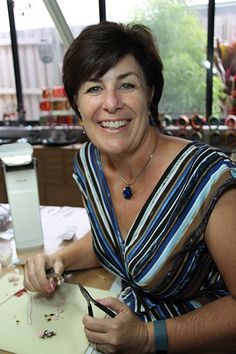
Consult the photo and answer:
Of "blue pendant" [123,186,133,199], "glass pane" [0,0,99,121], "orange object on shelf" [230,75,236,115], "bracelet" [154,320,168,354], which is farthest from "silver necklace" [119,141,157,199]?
"glass pane" [0,0,99,121]

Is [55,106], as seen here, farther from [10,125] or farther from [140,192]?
[140,192]

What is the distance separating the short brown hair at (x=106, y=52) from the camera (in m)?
0.91

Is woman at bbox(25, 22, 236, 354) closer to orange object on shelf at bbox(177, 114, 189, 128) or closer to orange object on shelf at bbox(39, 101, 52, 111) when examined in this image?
orange object on shelf at bbox(177, 114, 189, 128)

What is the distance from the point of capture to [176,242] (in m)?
0.88

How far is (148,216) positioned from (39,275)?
35 centimetres

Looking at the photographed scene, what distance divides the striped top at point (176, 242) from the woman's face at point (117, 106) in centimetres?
14

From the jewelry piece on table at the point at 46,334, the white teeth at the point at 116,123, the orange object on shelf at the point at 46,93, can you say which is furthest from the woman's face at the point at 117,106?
the orange object on shelf at the point at 46,93

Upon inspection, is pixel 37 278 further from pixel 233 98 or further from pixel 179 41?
pixel 179 41

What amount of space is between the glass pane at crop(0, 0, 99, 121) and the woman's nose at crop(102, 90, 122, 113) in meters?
3.01

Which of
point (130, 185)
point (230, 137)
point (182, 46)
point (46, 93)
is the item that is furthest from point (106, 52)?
point (46, 93)

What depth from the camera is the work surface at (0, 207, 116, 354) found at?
798 mm

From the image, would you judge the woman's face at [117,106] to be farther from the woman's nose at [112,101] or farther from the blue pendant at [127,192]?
the blue pendant at [127,192]

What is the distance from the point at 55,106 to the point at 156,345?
10.8 ft

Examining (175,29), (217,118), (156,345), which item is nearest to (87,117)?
(156,345)
